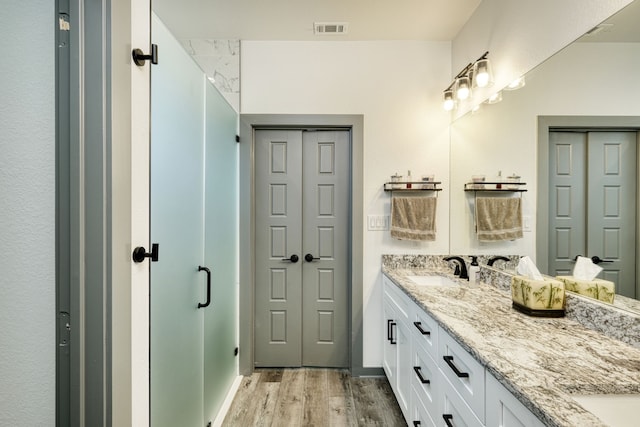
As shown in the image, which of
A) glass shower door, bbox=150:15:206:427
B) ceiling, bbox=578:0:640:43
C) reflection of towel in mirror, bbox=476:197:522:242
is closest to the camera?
ceiling, bbox=578:0:640:43

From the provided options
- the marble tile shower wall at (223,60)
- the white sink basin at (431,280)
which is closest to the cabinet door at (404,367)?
the white sink basin at (431,280)

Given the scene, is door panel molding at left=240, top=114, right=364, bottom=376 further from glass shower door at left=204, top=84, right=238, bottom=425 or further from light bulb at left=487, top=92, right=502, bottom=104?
light bulb at left=487, top=92, right=502, bottom=104

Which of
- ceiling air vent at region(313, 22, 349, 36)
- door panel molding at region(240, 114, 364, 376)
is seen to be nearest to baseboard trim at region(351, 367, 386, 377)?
door panel molding at region(240, 114, 364, 376)

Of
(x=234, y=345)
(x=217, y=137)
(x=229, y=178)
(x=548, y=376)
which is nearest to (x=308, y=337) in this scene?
(x=234, y=345)

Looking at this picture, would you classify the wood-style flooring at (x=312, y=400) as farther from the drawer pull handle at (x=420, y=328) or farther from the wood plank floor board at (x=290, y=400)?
the drawer pull handle at (x=420, y=328)

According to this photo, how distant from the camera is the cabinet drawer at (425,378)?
1435 millimetres

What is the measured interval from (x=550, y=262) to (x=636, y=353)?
0.56 meters

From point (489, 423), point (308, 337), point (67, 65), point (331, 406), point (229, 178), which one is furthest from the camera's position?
point (308, 337)

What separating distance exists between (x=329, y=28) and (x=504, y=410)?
256 cm

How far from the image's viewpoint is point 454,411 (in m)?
1.25

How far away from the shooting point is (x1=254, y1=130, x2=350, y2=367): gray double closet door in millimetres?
2748

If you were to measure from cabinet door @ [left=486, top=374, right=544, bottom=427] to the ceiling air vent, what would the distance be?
7.97ft

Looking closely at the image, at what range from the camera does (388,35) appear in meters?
2.55
